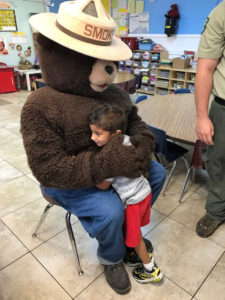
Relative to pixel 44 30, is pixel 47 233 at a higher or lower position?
lower

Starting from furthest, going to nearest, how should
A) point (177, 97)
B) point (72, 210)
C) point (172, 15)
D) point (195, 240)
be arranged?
point (172, 15)
point (177, 97)
point (195, 240)
point (72, 210)

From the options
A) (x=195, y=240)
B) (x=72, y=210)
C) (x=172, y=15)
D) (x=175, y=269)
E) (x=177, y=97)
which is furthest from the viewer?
(x=172, y=15)

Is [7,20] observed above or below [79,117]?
above

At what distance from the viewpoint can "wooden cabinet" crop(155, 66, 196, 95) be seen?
14.7ft

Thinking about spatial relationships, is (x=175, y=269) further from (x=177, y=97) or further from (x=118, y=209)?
(x=177, y=97)

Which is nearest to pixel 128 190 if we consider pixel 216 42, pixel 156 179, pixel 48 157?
pixel 156 179

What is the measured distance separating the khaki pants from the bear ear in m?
0.92

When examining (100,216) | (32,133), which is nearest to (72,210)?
(100,216)

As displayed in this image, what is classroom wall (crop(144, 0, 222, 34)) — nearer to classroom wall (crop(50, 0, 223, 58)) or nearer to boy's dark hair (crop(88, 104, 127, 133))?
classroom wall (crop(50, 0, 223, 58))

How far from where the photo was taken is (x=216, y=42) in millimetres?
1145

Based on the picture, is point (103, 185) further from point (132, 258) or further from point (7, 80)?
point (7, 80)

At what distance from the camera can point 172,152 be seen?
191 cm

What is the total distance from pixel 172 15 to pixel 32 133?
449 cm

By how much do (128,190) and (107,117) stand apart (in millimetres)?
344
